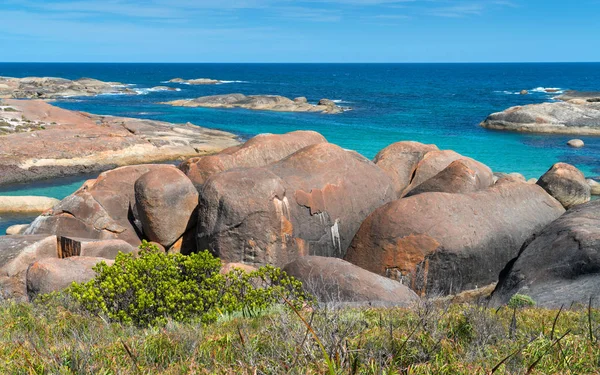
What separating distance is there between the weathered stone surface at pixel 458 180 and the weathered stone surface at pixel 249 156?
14.9ft

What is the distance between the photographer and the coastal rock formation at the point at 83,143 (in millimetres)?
37375

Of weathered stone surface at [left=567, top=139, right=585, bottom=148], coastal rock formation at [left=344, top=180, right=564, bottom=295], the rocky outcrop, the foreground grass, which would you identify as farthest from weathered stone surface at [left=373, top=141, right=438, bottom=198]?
weathered stone surface at [left=567, top=139, right=585, bottom=148]

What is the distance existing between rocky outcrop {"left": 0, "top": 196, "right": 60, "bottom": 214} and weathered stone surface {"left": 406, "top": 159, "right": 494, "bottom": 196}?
59.8 ft

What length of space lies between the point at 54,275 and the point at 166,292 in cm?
449

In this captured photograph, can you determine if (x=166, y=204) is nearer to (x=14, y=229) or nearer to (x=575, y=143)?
(x=14, y=229)

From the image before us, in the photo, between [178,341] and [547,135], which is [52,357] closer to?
[178,341]

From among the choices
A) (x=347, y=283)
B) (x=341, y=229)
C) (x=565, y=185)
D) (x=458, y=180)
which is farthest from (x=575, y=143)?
(x=347, y=283)

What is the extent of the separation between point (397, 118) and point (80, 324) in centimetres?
6006

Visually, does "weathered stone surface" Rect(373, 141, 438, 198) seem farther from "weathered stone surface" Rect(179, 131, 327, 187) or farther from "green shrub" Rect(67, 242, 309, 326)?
"green shrub" Rect(67, 242, 309, 326)

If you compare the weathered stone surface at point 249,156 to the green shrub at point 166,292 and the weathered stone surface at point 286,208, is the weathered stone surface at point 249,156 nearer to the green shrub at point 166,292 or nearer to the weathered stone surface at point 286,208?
the weathered stone surface at point 286,208

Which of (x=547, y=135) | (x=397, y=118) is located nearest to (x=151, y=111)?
(x=397, y=118)

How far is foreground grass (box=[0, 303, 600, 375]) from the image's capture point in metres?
5.88

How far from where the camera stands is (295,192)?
56.7 ft

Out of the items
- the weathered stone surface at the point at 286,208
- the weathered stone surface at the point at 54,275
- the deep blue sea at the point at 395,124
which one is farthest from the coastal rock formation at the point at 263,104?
the weathered stone surface at the point at 54,275
